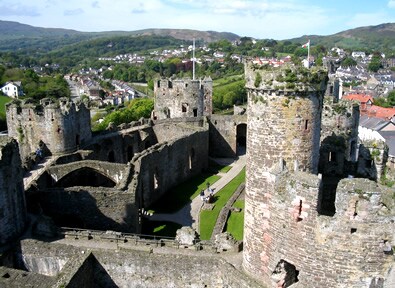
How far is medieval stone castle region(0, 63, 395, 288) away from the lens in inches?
468

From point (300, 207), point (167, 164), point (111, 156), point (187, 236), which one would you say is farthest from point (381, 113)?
point (300, 207)

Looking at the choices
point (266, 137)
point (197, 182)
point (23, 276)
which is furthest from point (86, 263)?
point (197, 182)

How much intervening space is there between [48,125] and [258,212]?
70.2 feet

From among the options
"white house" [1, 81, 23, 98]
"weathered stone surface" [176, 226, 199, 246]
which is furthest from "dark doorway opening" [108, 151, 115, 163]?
"white house" [1, 81, 23, 98]

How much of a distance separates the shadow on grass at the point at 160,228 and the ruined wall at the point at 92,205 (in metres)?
3.41

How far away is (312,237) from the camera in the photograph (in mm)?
12266

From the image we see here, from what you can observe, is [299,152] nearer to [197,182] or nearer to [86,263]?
[86,263]

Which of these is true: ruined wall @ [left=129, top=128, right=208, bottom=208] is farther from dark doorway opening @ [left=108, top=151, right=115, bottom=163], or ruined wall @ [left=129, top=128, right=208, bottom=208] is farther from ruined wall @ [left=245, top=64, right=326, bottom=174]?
ruined wall @ [left=245, top=64, right=326, bottom=174]

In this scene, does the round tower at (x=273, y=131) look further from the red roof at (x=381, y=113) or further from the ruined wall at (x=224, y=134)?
the red roof at (x=381, y=113)

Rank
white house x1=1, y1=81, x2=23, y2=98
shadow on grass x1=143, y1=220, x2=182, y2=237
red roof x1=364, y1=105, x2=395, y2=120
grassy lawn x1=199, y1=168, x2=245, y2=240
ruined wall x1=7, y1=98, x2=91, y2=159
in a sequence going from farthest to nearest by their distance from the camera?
1. white house x1=1, y1=81, x2=23, y2=98
2. red roof x1=364, y1=105, x2=395, y2=120
3. ruined wall x1=7, y1=98, x2=91, y2=159
4. grassy lawn x1=199, y1=168, x2=245, y2=240
5. shadow on grass x1=143, y1=220, x2=182, y2=237

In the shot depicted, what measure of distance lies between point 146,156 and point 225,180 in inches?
350

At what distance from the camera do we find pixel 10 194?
724 inches

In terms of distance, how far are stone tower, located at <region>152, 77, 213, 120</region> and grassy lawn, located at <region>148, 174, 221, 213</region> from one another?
864cm

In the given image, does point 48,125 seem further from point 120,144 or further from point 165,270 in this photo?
point 165,270
